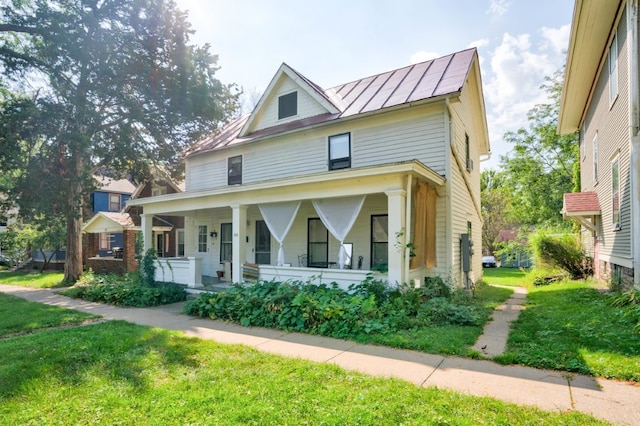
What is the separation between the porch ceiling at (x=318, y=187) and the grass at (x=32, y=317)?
4.34 meters

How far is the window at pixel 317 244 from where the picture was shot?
Result: 11492 millimetres

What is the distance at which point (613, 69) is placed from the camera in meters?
9.55

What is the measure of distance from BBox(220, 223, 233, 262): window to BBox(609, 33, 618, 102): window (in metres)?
13.1

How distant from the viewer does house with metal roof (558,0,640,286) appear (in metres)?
7.58

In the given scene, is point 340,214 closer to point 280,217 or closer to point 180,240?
point 280,217

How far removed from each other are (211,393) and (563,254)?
14704mm

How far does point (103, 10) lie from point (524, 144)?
28480mm

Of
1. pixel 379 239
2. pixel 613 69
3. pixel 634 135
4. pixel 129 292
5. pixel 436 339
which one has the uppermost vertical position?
pixel 613 69

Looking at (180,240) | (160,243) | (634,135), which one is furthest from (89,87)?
(634,135)

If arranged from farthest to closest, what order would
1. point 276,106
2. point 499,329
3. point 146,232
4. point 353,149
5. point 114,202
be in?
point 114,202 → point 276,106 → point 146,232 → point 353,149 → point 499,329

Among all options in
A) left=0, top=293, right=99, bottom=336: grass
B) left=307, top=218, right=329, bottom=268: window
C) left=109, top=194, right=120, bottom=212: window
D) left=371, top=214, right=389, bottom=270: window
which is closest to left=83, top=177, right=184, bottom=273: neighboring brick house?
left=109, top=194, right=120, bottom=212: window

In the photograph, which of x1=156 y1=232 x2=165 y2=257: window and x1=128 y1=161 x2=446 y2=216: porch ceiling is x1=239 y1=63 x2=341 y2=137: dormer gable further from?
x1=156 y1=232 x2=165 y2=257: window

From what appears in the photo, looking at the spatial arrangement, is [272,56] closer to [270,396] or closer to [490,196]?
[270,396]

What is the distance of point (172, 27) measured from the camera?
13.3 meters
